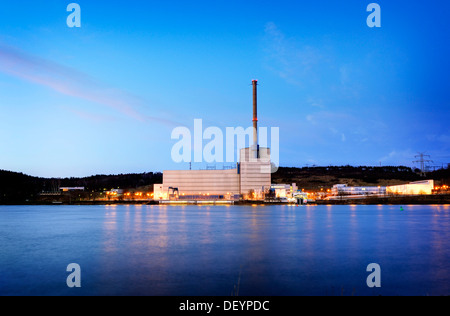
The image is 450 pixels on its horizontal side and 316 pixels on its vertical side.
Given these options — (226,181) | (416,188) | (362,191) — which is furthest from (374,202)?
(226,181)

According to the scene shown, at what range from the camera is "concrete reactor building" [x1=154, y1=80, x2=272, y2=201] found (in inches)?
6220

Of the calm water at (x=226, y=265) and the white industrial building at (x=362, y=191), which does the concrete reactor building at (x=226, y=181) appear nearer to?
→ the white industrial building at (x=362, y=191)

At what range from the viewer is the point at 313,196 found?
587ft

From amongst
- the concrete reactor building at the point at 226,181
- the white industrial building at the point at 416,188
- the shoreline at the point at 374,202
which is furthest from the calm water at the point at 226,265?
the concrete reactor building at the point at 226,181

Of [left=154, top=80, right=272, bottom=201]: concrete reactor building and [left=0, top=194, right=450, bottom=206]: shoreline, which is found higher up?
[left=154, top=80, right=272, bottom=201]: concrete reactor building

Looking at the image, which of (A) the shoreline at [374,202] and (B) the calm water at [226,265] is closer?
(B) the calm water at [226,265]

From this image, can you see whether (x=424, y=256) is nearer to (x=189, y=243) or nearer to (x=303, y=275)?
(x=303, y=275)

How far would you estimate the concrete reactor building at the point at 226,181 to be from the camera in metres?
158

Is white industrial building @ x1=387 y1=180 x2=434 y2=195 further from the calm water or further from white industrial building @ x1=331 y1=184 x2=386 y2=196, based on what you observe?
A: the calm water

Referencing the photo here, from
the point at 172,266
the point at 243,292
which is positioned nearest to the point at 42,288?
the point at 172,266

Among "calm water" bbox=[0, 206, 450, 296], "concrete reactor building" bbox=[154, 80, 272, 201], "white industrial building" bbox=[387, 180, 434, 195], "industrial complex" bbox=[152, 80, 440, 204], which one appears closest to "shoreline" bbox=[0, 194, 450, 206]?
"industrial complex" bbox=[152, 80, 440, 204]

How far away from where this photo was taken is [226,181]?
164m
